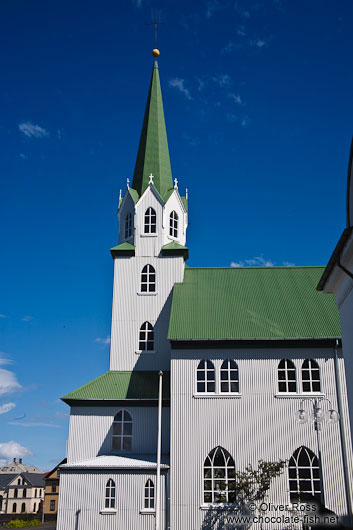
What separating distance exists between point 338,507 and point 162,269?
17086 millimetres

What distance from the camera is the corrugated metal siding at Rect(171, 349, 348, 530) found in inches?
1090

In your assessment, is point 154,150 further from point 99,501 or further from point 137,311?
point 99,501

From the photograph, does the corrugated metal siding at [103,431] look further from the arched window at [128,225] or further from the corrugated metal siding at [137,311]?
the arched window at [128,225]

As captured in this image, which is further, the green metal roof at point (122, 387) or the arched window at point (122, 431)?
the green metal roof at point (122, 387)

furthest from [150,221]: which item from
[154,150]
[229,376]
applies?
[229,376]

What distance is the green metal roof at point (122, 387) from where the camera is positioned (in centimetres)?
3102

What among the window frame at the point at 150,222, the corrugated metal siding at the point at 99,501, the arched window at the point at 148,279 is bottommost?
the corrugated metal siding at the point at 99,501

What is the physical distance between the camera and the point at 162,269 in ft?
117

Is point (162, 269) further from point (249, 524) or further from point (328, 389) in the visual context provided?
point (249, 524)

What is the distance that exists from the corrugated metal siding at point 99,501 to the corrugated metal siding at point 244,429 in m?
1.48

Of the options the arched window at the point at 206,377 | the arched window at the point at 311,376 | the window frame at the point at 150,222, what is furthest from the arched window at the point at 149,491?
the window frame at the point at 150,222

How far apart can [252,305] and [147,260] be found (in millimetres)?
7629

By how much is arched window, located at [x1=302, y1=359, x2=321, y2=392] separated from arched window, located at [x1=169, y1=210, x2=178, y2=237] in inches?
502

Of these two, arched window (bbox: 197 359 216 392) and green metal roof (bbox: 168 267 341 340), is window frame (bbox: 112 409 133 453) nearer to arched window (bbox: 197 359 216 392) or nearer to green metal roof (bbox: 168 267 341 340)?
arched window (bbox: 197 359 216 392)
